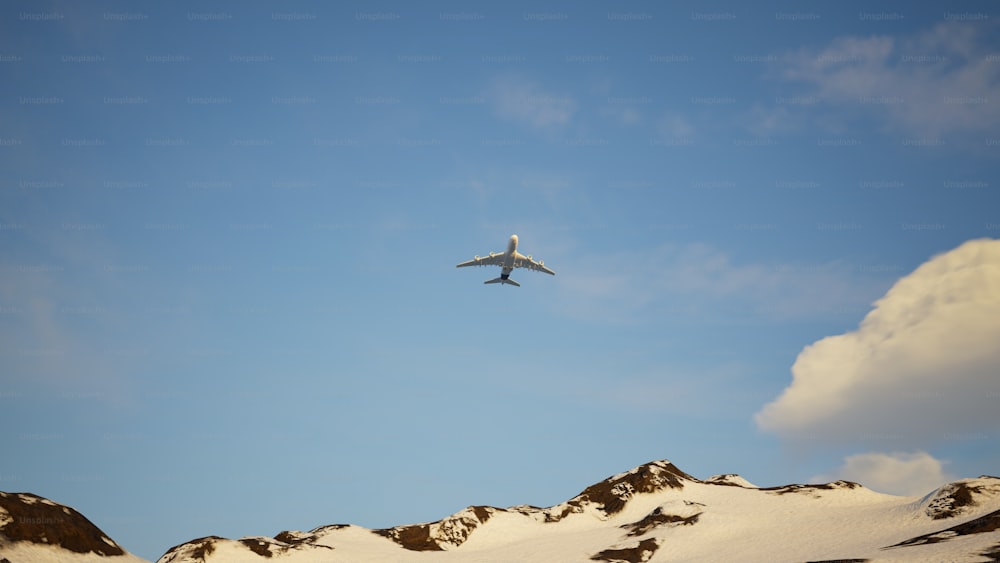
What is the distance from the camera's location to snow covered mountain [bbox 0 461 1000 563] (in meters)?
114

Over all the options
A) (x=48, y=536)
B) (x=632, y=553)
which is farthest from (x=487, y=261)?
(x=48, y=536)

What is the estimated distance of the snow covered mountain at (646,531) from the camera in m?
114

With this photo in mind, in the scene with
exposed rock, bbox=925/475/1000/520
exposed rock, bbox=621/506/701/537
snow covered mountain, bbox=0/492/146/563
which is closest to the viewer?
snow covered mountain, bbox=0/492/146/563

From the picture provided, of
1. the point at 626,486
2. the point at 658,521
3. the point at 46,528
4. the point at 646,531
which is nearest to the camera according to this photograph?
the point at 46,528

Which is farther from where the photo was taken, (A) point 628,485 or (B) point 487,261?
(A) point 628,485

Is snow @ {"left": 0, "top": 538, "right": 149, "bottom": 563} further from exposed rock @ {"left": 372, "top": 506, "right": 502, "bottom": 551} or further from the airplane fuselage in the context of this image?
the airplane fuselage

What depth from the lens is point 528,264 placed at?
142m

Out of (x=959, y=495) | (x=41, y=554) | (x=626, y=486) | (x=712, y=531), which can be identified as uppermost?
(x=626, y=486)

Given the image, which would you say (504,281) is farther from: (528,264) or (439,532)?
(439,532)

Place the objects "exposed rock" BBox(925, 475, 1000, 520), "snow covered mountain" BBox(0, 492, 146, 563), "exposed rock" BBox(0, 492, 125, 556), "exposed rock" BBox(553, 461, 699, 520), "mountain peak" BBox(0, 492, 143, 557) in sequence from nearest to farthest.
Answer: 1. "snow covered mountain" BBox(0, 492, 146, 563)
2. "mountain peak" BBox(0, 492, 143, 557)
3. "exposed rock" BBox(0, 492, 125, 556)
4. "exposed rock" BBox(925, 475, 1000, 520)
5. "exposed rock" BBox(553, 461, 699, 520)

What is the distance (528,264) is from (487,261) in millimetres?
7570

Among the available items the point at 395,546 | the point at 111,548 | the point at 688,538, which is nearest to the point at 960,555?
the point at 688,538

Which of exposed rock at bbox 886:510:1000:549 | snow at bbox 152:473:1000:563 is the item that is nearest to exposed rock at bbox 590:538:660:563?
snow at bbox 152:473:1000:563

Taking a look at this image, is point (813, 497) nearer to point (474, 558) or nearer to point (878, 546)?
point (878, 546)
